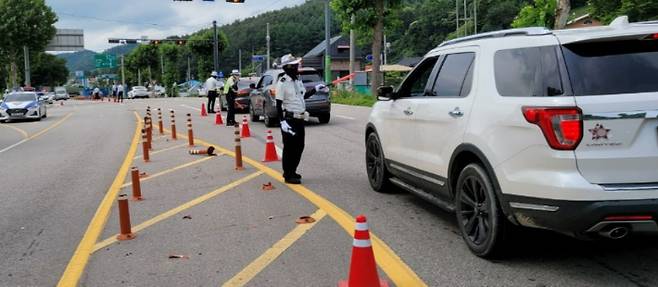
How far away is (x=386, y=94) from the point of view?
7.15 m

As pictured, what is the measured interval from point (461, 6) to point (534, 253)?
113527 mm

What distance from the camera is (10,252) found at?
5.99m

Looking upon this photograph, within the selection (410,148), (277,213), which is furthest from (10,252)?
(410,148)

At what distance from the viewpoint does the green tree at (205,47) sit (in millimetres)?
87500

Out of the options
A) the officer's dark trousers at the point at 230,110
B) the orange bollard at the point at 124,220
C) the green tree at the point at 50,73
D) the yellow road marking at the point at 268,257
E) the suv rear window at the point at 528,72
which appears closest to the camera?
the suv rear window at the point at 528,72

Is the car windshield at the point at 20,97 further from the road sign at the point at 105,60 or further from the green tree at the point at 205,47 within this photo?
the road sign at the point at 105,60

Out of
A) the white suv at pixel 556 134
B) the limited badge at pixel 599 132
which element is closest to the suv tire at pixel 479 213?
the white suv at pixel 556 134

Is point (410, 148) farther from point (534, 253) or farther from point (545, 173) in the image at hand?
point (545, 173)

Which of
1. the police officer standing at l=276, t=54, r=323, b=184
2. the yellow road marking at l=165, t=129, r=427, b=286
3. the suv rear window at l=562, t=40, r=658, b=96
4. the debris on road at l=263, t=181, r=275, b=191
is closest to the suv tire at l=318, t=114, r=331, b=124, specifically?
the yellow road marking at l=165, t=129, r=427, b=286

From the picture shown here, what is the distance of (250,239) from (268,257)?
66 centimetres

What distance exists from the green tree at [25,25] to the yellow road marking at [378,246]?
2138 inches

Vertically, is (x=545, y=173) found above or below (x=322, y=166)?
above

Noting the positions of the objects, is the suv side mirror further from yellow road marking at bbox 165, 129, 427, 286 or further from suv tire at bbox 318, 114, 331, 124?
suv tire at bbox 318, 114, 331, 124

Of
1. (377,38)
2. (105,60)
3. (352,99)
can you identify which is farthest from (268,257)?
(105,60)
